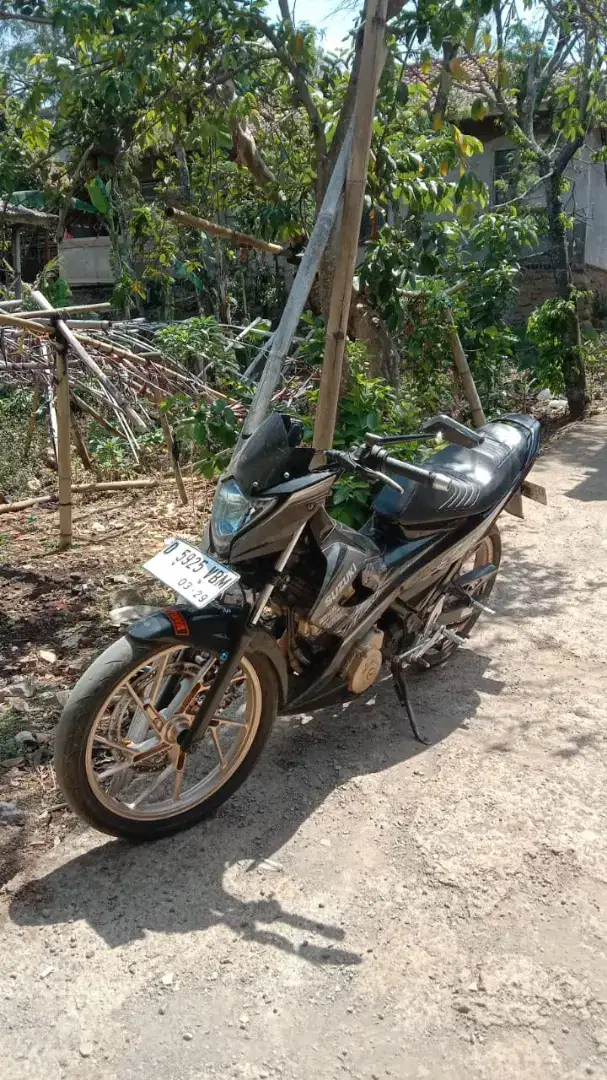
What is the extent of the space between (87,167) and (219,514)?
5.39 meters

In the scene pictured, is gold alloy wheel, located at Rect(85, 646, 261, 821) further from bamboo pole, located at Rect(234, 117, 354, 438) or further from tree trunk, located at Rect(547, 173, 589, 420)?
tree trunk, located at Rect(547, 173, 589, 420)

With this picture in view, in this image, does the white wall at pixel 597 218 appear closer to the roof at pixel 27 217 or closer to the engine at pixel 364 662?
the roof at pixel 27 217

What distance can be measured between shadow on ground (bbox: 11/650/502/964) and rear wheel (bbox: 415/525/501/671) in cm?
40

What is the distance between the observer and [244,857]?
265cm

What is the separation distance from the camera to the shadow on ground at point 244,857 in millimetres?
2379

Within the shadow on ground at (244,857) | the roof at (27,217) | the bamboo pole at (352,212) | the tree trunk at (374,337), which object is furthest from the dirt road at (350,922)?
the roof at (27,217)

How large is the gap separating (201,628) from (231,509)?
42 centimetres

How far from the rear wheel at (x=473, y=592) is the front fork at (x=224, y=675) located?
136 cm

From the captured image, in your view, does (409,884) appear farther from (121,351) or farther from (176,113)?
(176,113)

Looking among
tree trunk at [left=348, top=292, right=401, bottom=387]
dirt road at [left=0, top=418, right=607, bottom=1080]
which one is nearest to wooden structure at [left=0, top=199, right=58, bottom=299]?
tree trunk at [left=348, top=292, right=401, bottom=387]

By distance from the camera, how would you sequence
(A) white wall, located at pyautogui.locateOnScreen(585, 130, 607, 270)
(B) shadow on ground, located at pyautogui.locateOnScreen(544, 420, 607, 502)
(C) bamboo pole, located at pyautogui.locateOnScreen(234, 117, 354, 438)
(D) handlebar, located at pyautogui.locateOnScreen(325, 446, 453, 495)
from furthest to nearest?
(A) white wall, located at pyautogui.locateOnScreen(585, 130, 607, 270)
(B) shadow on ground, located at pyautogui.locateOnScreen(544, 420, 607, 502)
(C) bamboo pole, located at pyautogui.locateOnScreen(234, 117, 354, 438)
(D) handlebar, located at pyautogui.locateOnScreen(325, 446, 453, 495)

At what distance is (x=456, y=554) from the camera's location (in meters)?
3.56

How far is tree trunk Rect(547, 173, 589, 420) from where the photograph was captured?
10039 mm

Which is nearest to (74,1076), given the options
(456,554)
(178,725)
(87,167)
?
(178,725)
